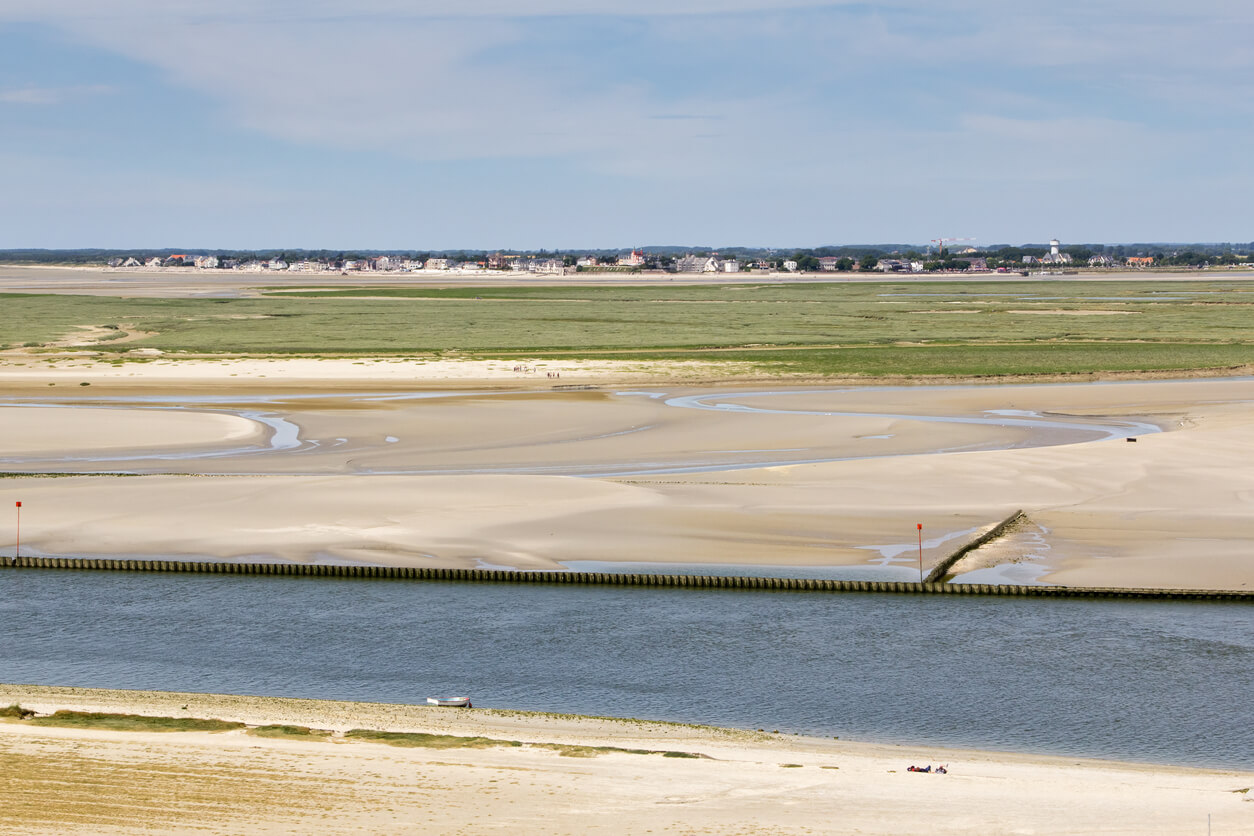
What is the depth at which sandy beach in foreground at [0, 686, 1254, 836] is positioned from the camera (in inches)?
581

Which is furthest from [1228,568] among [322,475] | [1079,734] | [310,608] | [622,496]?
[322,475]

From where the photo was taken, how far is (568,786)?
15898mm

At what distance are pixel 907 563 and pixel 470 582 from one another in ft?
29.5

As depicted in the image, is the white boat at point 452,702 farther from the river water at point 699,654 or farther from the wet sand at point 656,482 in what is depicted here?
the wet sand at point 656,482

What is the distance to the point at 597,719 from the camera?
1922 cm

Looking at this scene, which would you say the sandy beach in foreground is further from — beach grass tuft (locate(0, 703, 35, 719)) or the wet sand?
the wet sand

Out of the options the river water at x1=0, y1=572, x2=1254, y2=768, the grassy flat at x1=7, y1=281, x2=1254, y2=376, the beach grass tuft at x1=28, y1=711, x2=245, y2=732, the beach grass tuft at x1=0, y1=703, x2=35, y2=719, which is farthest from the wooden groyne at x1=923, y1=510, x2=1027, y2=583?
the grassy flat at x1=7, y1=281, x2=1254, y2=376

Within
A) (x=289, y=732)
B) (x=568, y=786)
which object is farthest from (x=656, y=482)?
(x=568, y=786)

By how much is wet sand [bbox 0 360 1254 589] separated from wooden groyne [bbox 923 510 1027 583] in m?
0.40

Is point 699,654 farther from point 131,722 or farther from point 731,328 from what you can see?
point 731,328

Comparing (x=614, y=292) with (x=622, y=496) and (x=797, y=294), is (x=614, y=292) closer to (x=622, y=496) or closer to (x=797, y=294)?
(x=797, y=294)

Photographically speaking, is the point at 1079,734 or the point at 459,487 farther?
the point at 459,487

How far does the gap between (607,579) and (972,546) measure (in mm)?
7926

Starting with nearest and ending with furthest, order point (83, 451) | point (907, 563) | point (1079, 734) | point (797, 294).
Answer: point (1079, 734) → point (907, 563) → point (83, 451) → point (797, 294)
